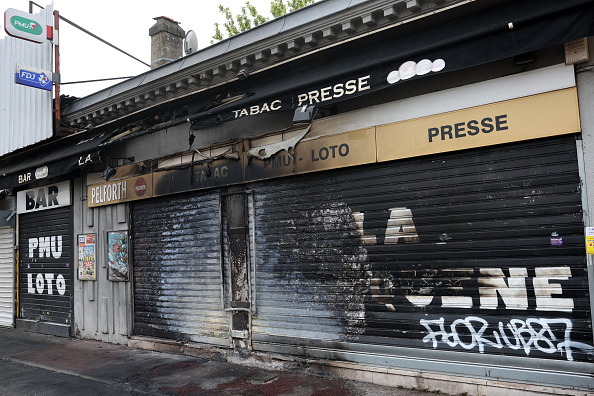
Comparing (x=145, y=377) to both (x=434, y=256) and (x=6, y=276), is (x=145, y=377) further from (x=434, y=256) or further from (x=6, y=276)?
(x=6, y=276)

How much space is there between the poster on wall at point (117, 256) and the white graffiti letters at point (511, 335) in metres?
7.16

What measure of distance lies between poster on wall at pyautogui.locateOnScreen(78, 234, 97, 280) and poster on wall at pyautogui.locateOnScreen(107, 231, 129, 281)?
0.61 metres

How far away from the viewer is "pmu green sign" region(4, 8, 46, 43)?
1123 centimetres

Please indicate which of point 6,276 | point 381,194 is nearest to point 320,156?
point 381,194

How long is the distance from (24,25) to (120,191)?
201 inches

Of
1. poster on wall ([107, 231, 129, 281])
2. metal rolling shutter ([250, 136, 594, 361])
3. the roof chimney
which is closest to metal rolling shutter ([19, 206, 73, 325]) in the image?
poster on wall ([107, 231, 129, 281])

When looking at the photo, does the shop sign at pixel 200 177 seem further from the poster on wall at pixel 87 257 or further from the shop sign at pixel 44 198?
the shop sign at pixel 44 198

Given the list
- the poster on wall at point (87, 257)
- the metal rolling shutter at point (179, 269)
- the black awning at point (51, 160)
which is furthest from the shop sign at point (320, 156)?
the poster on wall at point (87, 257)

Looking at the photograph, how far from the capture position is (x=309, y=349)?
24.7 feet

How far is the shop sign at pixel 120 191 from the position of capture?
33.6 ft

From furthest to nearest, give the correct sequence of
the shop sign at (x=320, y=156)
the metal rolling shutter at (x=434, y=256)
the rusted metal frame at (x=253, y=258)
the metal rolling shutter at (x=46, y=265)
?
the metal rolling shutter at (x=46, y=265)
the rusted metal frame at (x=253, y=258)
the shop sign at (x=320, y=156)
the metal rolling shutter at (x=434, y=256)

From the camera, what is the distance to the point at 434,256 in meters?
6.43

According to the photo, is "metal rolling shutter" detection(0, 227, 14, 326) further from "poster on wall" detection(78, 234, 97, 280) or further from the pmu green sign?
the pmu green sign

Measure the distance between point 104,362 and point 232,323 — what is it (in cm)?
273
